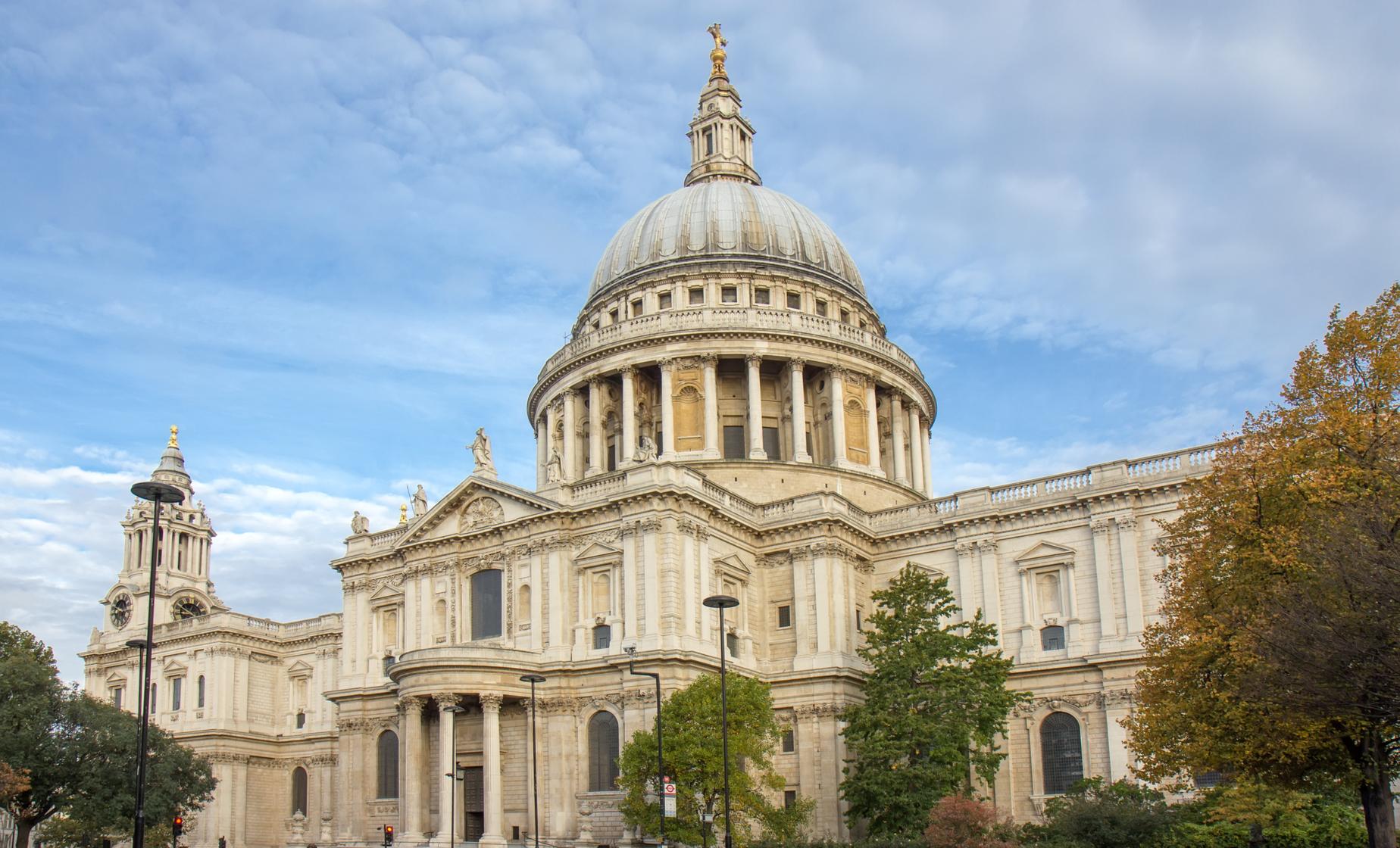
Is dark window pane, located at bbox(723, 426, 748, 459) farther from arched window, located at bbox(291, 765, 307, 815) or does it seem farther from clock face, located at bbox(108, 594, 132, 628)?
clock face, located at bbox(108, 594, 132, 628)

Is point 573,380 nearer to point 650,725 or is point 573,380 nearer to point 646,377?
point 646,377

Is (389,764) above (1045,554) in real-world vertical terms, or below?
below

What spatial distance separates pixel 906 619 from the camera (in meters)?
46.4

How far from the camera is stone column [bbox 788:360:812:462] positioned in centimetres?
6462

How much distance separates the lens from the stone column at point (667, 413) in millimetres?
63816

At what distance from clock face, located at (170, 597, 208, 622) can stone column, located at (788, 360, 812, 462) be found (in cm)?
3975

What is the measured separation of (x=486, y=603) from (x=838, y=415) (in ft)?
67.5

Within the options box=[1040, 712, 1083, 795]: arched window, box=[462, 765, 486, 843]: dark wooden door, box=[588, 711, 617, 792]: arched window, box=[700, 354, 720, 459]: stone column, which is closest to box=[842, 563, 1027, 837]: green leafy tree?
box=[1040, 712, 1083, 795]: arched window

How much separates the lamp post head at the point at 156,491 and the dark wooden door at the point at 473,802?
1026 inches

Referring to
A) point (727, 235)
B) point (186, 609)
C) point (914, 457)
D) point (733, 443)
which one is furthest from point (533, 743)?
point (186, 609)

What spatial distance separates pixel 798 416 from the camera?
64.9 m

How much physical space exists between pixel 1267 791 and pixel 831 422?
33156 millimetres

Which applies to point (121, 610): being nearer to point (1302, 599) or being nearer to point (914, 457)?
point (914, 457)

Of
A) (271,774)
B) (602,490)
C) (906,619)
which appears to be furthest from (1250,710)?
(271,774)
